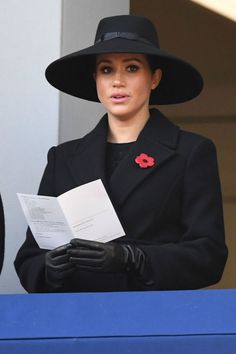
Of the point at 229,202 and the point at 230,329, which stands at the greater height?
the point at 230,329

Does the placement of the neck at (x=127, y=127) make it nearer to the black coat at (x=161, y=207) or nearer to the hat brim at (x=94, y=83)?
the black coat at (x=161, y=207)

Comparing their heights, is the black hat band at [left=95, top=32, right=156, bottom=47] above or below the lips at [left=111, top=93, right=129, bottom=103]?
above

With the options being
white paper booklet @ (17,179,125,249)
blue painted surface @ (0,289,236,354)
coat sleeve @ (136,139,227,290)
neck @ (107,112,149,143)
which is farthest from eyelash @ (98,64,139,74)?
blue painted surface @ (0,289,236,354)

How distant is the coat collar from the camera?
2697 millimetres

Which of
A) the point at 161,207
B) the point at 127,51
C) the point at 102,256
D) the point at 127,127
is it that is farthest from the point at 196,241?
the point at 127,51

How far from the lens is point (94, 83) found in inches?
117

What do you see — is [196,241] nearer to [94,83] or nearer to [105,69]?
[105,69]

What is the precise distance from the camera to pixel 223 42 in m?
5.39

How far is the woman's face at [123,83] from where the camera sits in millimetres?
2713

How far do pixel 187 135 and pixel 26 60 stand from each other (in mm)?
836

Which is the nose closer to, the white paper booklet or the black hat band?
the black hat band

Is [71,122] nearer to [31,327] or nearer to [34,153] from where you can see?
[34,153]

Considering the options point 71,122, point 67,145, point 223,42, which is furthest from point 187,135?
point 223,42

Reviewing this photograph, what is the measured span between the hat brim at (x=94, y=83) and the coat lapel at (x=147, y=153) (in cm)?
14
